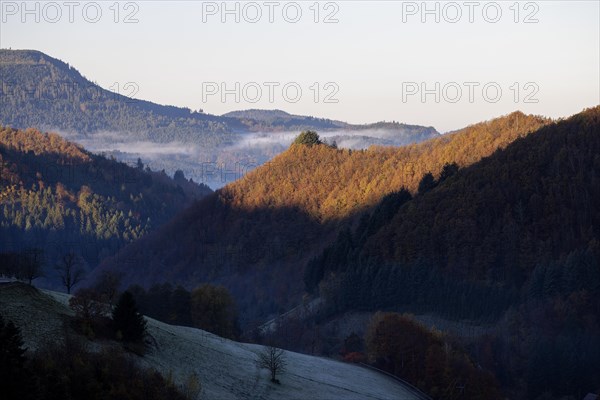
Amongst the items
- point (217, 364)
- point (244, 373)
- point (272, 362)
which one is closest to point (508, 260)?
point (272, 362)

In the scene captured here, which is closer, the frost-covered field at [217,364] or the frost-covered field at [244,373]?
the frost-covered field at [217,364]

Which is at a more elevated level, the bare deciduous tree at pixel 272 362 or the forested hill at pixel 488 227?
the forested hill at pixel 488 227

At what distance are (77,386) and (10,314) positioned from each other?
42.5ft

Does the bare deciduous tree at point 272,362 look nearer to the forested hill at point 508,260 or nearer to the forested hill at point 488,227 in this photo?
the forested hill at point 508,260

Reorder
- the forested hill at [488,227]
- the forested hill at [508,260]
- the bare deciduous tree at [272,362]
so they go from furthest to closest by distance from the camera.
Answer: the forested hill at [488,227]
the forested hill at [508,260]
the bare deciduous tree at [272,362]

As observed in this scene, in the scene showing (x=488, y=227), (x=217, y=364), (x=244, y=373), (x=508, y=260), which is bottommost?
(x=244, y=373)

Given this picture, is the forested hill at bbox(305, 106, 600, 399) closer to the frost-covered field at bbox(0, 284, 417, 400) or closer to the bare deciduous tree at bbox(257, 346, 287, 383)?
the frost-covered field at bbox(0, 284, 417, 400)

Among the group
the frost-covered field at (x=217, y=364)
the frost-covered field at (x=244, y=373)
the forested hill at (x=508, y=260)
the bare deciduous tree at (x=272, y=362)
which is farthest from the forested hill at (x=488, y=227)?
the bare deciduous tree at (x=272, y=362)

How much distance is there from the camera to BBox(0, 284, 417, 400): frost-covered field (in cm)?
8225

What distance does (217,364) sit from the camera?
91938mm

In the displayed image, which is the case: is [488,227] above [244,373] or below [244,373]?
above

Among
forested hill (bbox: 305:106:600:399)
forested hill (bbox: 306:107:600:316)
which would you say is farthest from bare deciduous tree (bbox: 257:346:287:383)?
forested hill (bbox: 306:107:600:316)

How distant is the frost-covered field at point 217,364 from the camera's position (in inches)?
3238

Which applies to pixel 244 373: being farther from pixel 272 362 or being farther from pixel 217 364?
pixel 272 362
